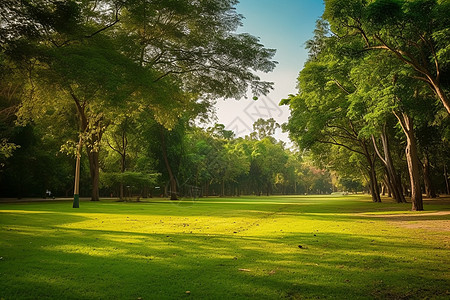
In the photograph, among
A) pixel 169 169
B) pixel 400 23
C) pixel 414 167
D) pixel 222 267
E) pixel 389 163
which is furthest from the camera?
pixel 169 169

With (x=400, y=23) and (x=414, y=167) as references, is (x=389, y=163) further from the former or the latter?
(x=400, y=23)

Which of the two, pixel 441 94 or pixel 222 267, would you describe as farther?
pixel 441 94

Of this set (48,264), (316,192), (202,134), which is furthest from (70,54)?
(316,192)

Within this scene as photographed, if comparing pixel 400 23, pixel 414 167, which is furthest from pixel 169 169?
pixel 400 23

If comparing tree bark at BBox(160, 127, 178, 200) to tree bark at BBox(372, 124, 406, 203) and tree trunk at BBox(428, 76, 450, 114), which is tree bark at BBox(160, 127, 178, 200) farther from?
tree trunk at BBox(428, 76, 450, 114)

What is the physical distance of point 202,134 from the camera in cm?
7344

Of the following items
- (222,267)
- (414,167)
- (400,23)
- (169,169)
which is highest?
(400,23)

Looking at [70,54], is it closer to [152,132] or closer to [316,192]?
[152,132]

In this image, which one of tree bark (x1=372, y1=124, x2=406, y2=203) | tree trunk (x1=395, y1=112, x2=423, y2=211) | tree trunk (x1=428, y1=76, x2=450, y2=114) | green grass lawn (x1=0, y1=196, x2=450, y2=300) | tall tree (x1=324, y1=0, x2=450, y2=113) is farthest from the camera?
tree bark (x1=372, y1=124, x2=406, y2=203)

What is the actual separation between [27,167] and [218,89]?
32913 millimetres

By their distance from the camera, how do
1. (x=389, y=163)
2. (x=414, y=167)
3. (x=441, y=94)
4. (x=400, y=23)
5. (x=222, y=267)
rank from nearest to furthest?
(x=222, y=267) → (x=400, y=23) → (x=441, y=94) → (x=414, y=167) → (x=389, y=163)

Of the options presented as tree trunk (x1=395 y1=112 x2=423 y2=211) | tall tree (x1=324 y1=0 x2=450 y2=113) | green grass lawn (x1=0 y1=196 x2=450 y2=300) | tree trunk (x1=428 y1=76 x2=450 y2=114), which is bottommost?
green grass lawn (x1=0 y1=196 x2=450 y2=300)

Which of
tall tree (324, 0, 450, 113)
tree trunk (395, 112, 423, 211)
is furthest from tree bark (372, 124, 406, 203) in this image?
tall tree (324, 0, 450, 113)

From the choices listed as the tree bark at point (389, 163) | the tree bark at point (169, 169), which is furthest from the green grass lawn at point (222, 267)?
the tree bark at point (169, 169)
